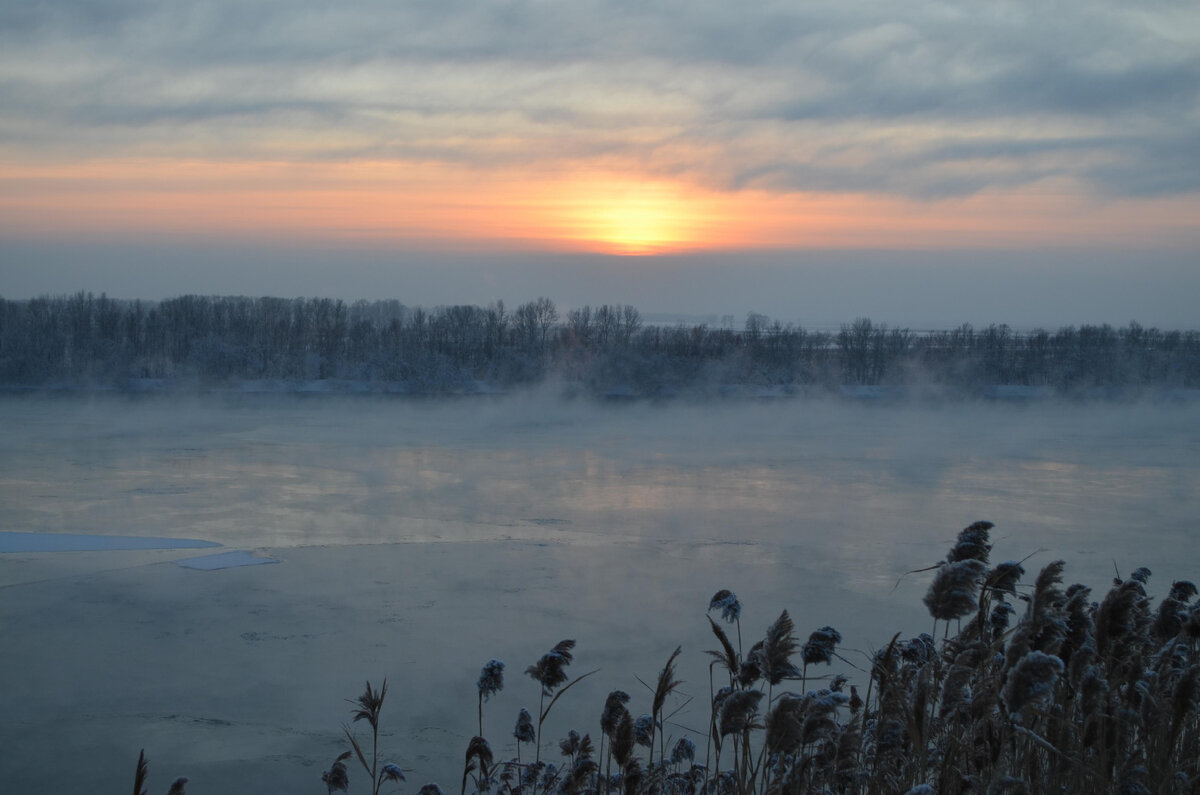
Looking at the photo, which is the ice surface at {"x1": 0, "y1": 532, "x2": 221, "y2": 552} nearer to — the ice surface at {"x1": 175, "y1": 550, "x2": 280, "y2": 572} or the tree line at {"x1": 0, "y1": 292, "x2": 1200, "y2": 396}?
the ice surface at {"x1": 175, "y1": 550, "x2": 280, "y2": 572}

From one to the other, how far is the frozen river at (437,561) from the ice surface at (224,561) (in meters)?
0.17

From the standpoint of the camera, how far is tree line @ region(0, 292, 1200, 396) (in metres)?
37.9

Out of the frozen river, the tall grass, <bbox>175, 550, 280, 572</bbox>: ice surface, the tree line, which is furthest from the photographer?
the tree line

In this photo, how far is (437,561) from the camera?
8.95 metres

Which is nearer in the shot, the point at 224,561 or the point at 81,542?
the point at 224,561

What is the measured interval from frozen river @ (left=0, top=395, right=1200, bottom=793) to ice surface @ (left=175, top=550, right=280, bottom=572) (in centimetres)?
17

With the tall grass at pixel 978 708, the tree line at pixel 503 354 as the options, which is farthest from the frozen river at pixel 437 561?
the tree line at pixel 503 354

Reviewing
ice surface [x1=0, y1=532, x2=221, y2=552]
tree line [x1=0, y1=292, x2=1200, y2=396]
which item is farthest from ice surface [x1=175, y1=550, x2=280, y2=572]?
tree line [x1=0, y1=292, x2=1200, y2=396]

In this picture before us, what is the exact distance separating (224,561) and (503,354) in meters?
34.2

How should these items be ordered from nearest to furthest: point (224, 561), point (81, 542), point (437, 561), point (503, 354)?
point (224, 561), point (437, 561), point (81, 542), point (503, 354)

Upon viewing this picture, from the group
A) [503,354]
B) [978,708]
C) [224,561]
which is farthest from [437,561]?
[503,354]

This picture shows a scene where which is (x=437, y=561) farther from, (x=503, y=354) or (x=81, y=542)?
(x=503, y=354)

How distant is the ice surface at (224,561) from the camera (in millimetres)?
8617

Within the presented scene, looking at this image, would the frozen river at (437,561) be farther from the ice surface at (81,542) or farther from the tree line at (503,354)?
the tree line at (503,354)
